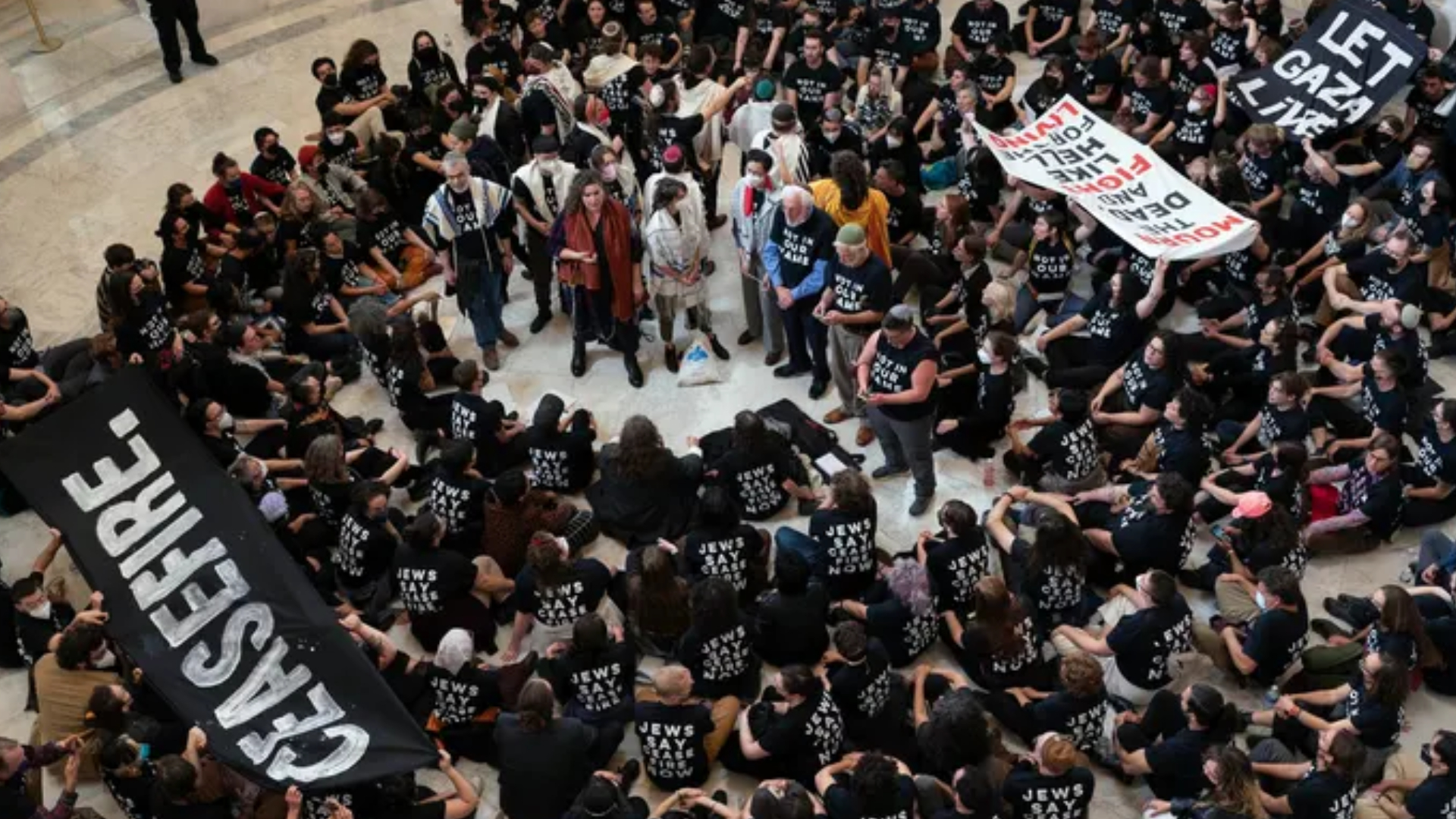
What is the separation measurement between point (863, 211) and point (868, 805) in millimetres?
5074

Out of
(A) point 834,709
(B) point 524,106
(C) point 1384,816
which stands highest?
(B) point 524,106

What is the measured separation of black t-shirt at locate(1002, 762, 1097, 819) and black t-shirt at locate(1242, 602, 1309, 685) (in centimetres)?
169

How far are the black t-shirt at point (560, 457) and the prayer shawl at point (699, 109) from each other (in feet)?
10.6

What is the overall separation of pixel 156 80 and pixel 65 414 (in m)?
8.46

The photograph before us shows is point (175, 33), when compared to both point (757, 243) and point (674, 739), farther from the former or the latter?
point (674, 739)

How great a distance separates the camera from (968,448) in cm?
1114

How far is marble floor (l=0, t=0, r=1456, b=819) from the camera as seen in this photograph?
1062 cm

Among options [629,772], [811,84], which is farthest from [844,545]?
[811,84]

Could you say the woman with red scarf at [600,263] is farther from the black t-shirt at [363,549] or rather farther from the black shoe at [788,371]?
the black t-shirt at [363,549]

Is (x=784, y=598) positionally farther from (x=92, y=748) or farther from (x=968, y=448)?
(x=92, y=748)

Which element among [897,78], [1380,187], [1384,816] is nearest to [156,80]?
[897,78]

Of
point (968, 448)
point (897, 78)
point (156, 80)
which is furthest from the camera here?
point (156, 80)

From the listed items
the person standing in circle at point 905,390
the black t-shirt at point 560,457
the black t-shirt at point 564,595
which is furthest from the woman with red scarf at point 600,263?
the black t-shirt at point 564,595

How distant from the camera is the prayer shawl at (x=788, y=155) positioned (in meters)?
11.8
